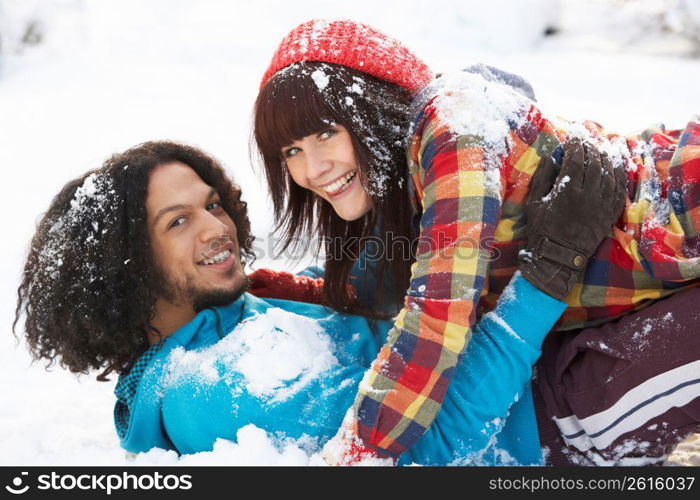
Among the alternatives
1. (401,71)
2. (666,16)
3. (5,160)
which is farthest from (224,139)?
(666,16)

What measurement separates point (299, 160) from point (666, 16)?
649 cm

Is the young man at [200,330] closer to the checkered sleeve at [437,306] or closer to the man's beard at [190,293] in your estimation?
the man's beard at [190,293]

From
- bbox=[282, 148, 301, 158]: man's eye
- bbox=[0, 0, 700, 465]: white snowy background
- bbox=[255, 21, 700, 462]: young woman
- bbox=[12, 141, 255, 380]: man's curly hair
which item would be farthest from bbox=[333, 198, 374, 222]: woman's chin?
bbox=[0, 0, 700, 465]: white snowy background

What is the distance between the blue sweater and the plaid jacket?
0.38 ft

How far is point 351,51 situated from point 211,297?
96 centimetres

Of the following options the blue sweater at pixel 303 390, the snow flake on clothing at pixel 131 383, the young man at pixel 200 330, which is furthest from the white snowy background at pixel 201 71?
the blue sweater at pixel 303 390

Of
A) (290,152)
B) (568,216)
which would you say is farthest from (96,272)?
(568,216)

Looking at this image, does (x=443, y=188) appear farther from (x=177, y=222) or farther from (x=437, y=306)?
(x=177, y=222)

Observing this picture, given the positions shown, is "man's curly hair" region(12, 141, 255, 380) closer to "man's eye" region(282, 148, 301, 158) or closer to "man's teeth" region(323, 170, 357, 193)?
"man's eye" region(282, 148, 301, 158)

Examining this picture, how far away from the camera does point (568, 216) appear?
1.82 metres

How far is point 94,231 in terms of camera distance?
90.3 inches

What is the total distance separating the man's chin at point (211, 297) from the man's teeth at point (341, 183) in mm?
525

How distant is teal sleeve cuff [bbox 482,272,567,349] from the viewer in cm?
184
